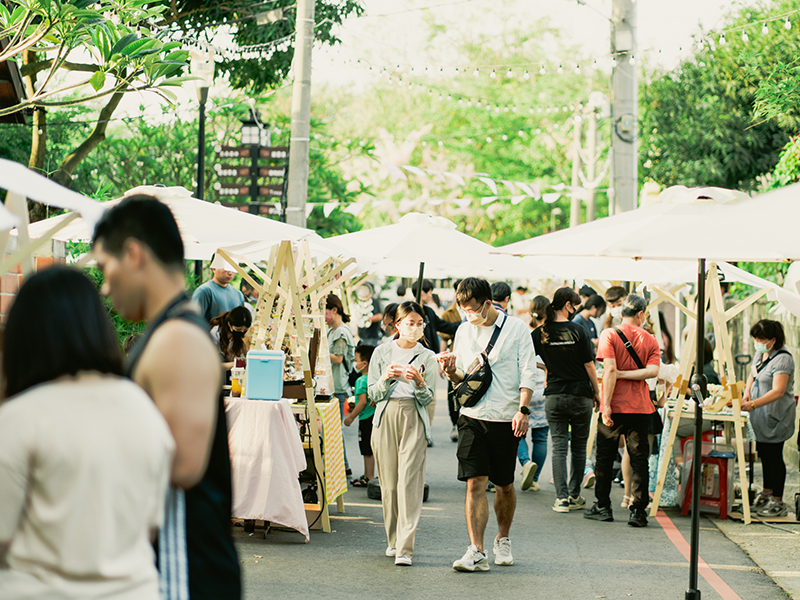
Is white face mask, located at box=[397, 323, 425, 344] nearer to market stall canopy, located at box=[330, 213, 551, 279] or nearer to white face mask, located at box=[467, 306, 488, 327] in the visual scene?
white face mask, located at box=[467, 306, 488, 327]

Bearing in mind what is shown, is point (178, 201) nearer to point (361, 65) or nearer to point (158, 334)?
point (158, 334)

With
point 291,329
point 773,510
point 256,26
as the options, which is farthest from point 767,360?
point 256,26

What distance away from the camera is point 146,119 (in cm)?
2308

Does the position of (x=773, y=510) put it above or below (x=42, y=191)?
below

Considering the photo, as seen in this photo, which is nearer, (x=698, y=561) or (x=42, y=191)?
(x=42, y=191)

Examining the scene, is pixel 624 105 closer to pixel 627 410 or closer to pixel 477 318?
pixel 627 410

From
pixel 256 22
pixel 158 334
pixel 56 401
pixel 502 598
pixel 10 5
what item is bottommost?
pixel 502 598

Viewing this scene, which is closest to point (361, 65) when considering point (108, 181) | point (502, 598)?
point (108, 181)

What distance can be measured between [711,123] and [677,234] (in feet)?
47.8

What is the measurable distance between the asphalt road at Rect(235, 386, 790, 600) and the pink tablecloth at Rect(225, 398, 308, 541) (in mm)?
290

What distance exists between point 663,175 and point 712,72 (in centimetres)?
284

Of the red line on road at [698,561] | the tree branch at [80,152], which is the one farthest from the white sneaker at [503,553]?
the tree branch at [80,152]

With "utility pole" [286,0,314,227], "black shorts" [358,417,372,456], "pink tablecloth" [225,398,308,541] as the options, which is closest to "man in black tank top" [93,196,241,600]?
"pink tablecloth" [225,398,308,541]

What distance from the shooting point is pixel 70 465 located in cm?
197
